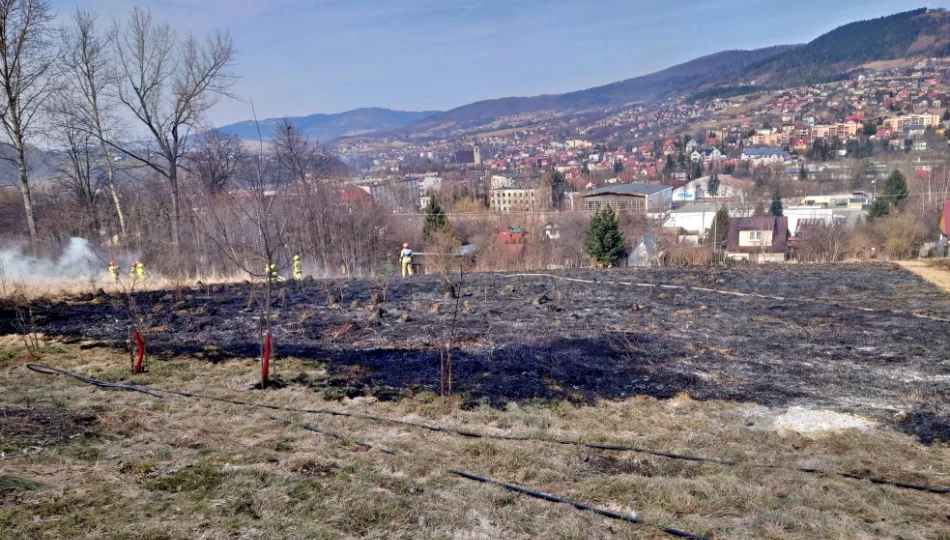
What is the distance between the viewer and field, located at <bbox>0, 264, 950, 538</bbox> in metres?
3.81

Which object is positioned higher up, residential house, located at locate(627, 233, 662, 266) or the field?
the field

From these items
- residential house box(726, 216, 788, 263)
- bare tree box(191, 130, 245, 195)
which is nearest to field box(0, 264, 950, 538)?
bare tree box(191, 130, 245, 195)

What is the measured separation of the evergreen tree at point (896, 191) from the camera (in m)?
36.4

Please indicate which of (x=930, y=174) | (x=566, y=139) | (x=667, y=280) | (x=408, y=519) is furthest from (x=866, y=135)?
(x=408, y=519)

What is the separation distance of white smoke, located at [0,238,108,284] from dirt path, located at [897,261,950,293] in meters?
20.9

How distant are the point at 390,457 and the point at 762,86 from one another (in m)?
190

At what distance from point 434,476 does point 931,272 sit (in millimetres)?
15771

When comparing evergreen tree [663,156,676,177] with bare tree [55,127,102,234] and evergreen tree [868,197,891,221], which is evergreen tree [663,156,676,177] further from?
bare tree [55,127,102,234]

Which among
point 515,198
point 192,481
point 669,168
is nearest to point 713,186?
point 669,168

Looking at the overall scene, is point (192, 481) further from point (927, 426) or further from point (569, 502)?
point (927, 426)

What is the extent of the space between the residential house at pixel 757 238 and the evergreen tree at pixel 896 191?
26.1 feet

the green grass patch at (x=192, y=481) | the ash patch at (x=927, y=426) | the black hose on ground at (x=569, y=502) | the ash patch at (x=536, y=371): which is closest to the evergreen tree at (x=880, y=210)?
the ash patch at (x=536, y=371)

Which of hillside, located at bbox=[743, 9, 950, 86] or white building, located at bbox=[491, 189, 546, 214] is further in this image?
hillside, located at bbox=[743, 9, 950, 86]

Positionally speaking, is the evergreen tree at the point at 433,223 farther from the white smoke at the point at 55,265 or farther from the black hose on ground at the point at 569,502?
the black hose on ground at the point at 569,502
